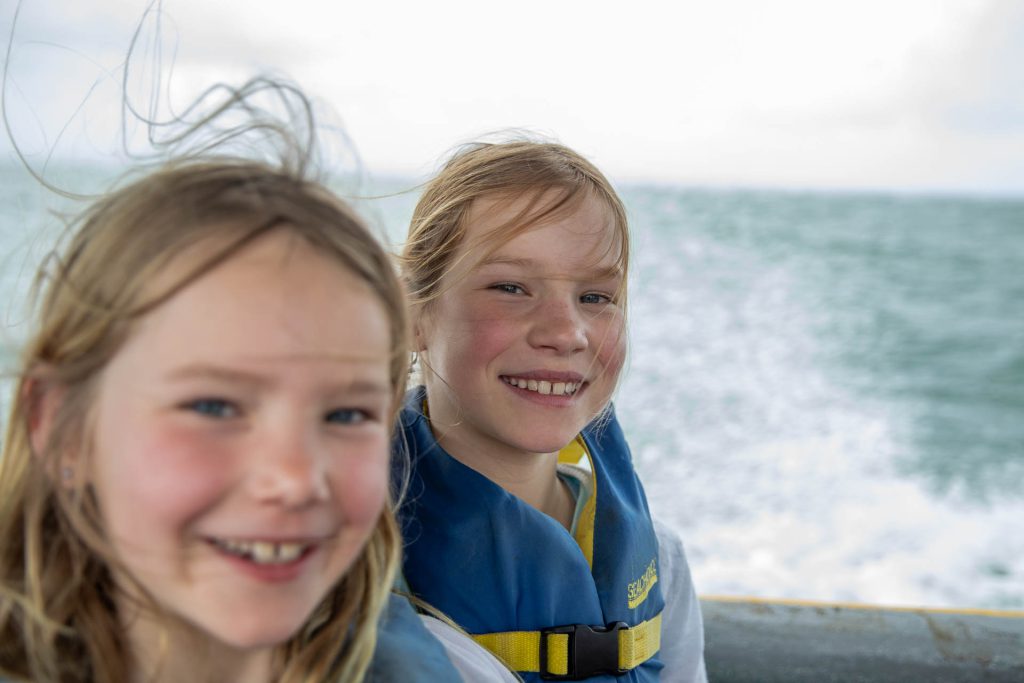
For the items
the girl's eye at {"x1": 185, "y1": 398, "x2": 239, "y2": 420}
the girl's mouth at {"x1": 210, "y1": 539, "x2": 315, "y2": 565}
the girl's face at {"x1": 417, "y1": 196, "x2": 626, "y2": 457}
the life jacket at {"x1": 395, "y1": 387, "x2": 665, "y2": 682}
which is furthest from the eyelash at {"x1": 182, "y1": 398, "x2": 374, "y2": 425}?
the girl's face at {"x1": 417, "y1": 196, "x2": 626, "y2": 457}

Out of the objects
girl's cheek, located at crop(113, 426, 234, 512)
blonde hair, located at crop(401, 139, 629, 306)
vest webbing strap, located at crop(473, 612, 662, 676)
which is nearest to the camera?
girl's cheek, located at crop(113, 426, 234, 512)

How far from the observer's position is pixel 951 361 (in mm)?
9242

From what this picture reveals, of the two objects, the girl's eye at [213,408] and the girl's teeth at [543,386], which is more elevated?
the girl's eye at [213,408]

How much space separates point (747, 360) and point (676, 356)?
2.03ft

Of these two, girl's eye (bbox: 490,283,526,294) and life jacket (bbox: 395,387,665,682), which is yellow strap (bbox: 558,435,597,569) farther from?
girl's eye (bbox: 490,283,526,294)

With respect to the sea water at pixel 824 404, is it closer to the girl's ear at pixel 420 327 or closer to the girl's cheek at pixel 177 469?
the girl's cheek at pixel 177 469

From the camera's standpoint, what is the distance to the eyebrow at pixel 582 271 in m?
1.45

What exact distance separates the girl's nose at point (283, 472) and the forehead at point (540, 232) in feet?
2.21

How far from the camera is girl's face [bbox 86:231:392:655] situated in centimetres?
81

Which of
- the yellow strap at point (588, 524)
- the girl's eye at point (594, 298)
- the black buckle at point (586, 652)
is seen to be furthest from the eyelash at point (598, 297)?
the black buckle at point (586, 652)

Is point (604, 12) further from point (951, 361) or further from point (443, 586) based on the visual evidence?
point (443, 586)

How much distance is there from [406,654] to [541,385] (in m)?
0.51

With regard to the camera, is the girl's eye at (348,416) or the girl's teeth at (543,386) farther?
the girl's teeth at (543,386)

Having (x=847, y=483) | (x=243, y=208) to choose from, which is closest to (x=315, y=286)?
(x=243, y=208)
